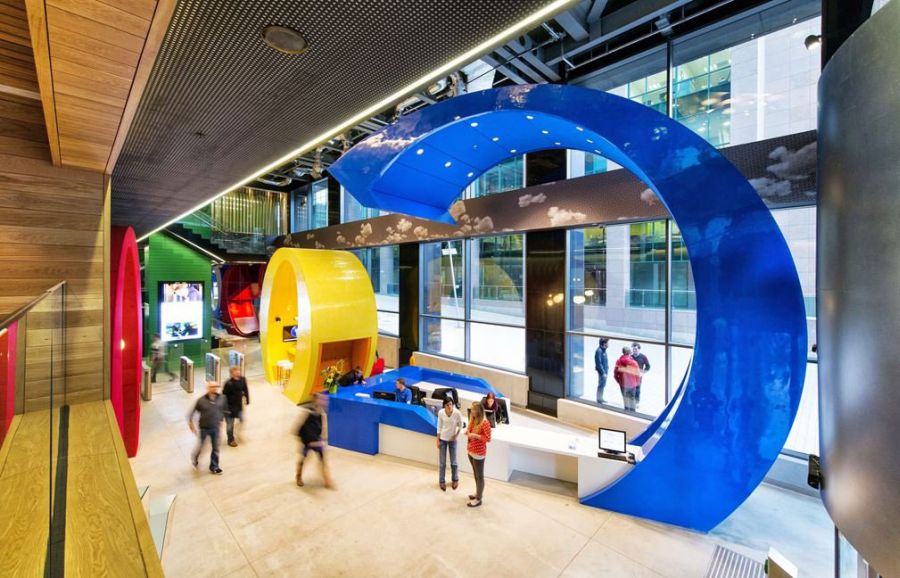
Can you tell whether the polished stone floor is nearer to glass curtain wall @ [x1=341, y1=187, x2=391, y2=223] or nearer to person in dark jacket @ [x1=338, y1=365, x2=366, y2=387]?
person in dark jacket @ [x1=338, y1=365, x2=366, y2=387]

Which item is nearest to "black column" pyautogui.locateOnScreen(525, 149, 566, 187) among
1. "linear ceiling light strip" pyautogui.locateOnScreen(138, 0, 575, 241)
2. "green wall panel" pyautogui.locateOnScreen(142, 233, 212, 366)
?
"linear ceiling light strip" pyautogui.locateOnScreen(138, 0, 575, 241)

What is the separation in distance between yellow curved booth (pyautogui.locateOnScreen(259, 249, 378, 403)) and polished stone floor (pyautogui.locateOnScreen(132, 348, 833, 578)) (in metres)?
3.17

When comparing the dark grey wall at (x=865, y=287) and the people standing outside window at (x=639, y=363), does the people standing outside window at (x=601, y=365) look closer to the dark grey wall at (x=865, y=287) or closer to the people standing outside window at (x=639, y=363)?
the people standing outside window at (x=639, y=363)

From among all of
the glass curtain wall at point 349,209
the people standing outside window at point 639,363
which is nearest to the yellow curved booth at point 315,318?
the glass curtain wall at point 349,209

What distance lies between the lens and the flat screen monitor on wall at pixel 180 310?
13.8 m

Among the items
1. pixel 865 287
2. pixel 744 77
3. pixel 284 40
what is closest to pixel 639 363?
pixel 744 77

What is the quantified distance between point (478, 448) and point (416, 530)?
120 cm

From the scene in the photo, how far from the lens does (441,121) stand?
5320mm

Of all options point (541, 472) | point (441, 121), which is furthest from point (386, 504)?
point (441, 121)

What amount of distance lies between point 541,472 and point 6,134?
6.86m

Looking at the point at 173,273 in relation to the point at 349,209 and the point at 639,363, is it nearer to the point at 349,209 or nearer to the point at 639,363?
the point at 349,209

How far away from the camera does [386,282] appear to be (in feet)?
49.6

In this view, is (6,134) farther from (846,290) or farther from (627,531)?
(627,531)

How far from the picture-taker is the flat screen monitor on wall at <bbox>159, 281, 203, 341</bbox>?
1375 cm
